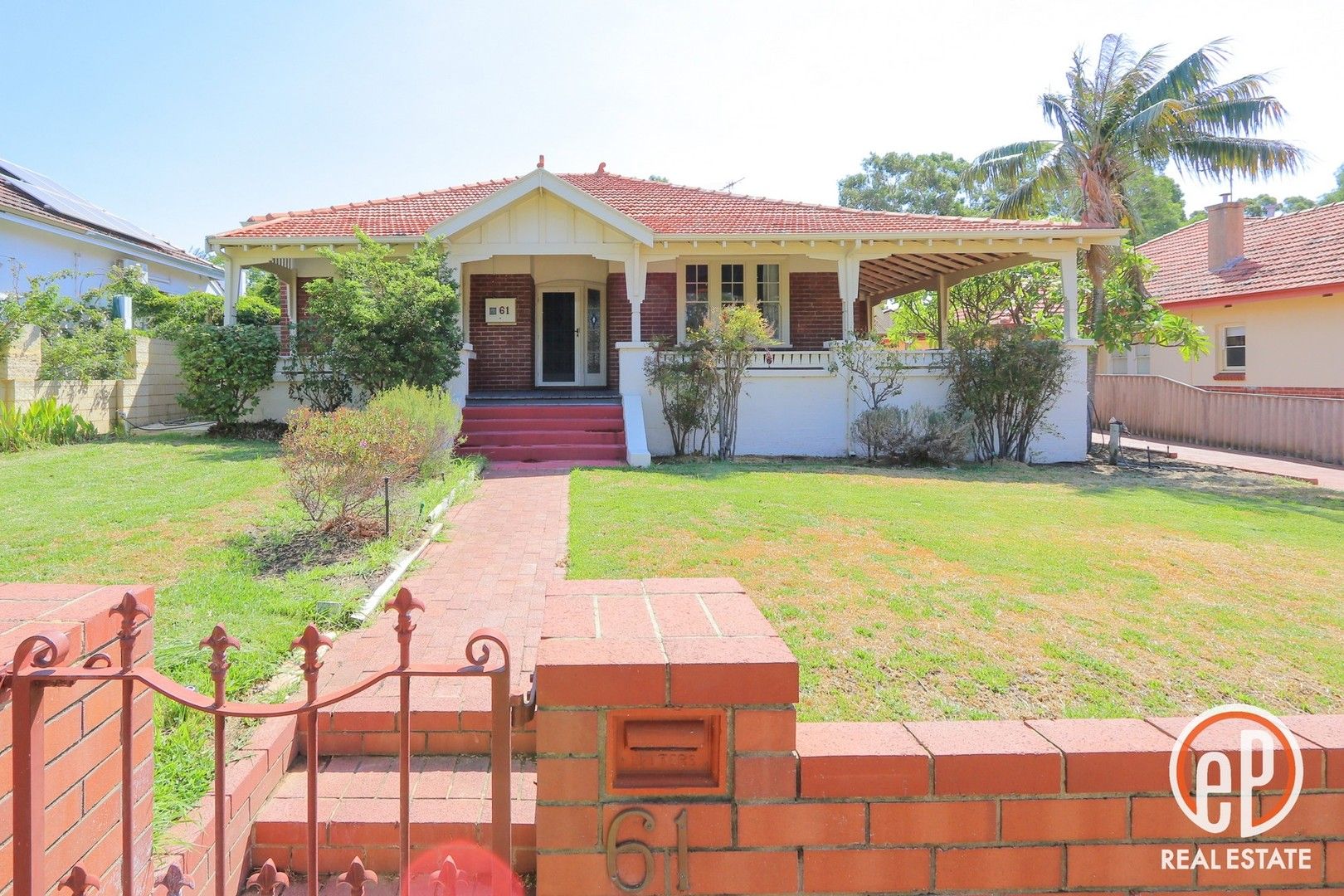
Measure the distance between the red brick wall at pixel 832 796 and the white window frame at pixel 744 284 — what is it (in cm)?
1494

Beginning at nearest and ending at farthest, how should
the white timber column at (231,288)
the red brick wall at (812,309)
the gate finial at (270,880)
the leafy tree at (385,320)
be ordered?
the gate finial at (270,880), the leafy tree at (385,320), the white timber column at (231,288), the red brick wall at (812,309)

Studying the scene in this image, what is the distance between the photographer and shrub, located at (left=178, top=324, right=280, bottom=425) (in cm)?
1390

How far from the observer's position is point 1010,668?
3824 mm

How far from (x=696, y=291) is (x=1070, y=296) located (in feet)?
23.6

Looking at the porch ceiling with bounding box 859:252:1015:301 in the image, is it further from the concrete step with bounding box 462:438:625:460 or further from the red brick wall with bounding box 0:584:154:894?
the red brick wall with bounding box 0:584:154:894

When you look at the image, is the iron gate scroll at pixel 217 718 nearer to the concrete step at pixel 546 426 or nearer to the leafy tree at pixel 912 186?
the concrete step at pixel 546 426

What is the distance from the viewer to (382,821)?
2.89m

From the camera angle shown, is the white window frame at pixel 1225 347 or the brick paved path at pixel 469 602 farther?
the white window frame at pixel 1225 347

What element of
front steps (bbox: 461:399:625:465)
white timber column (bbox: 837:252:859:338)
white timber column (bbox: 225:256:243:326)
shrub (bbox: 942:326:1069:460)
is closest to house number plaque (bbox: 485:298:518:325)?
front steps (bbox: 461:399:625:465)

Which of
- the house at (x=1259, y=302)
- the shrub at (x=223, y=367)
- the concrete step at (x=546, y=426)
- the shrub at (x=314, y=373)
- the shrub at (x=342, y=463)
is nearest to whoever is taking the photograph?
the shrub at (x=342, y=463)

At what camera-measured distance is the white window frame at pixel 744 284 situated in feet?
55.6

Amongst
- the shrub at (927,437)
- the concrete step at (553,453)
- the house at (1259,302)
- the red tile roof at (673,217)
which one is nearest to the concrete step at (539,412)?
the concrete step at (553,453)

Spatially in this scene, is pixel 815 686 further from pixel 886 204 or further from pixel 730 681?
pixel 886 204

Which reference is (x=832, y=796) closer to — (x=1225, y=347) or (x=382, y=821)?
(x=382, y=821)
